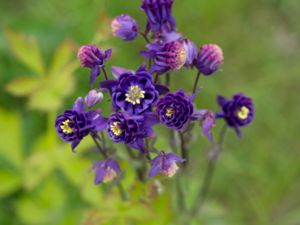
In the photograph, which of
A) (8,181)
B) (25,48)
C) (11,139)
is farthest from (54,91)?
(8,181)

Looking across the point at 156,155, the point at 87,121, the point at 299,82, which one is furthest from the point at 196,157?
the point at 87,121

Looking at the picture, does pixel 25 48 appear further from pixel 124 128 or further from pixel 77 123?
pixel 124 128

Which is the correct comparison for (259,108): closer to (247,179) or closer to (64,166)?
(247,179)

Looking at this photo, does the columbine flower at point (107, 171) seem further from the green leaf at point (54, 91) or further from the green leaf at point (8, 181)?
the green leaf at point (8, 181)

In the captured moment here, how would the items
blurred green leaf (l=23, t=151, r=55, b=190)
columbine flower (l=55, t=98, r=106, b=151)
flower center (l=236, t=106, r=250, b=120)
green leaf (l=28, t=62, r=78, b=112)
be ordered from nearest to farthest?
columbine flower (l=55, t=98, r=106, b=151), flower center (l=236, t=106, r=250, b=120), green leaf (l=28, t=62, r=78, b=112), blurred green leaf (l=23, t=151, r=55, b=190)

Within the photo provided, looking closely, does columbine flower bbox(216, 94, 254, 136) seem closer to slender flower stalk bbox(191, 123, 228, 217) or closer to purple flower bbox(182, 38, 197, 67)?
purple flower bbox(182, 38, 197, 67)

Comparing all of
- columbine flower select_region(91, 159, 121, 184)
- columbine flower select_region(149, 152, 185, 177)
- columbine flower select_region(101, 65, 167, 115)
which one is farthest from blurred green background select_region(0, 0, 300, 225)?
columbine flower select_region(101, 65, 167, 115)
